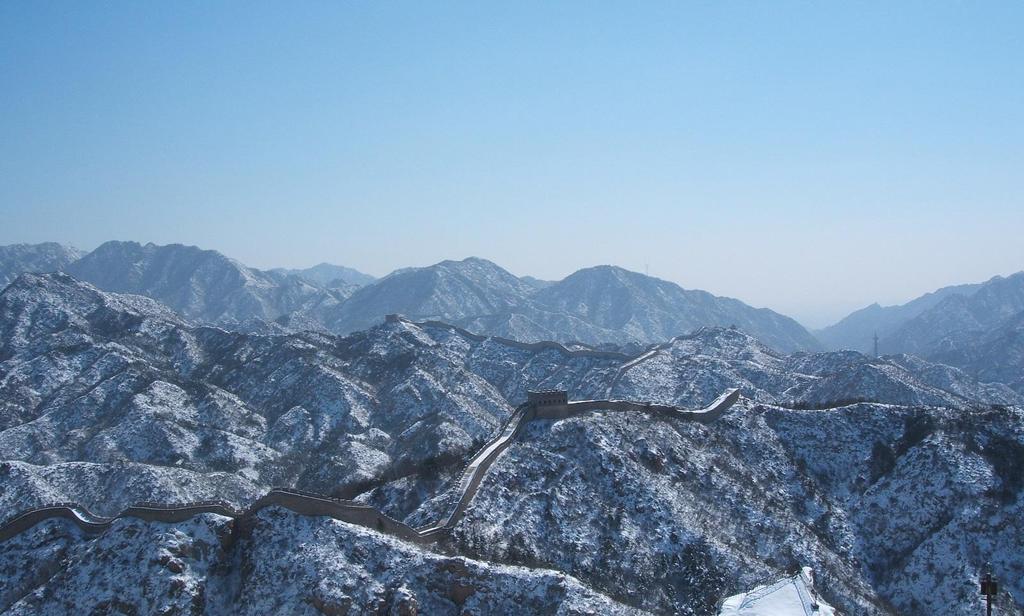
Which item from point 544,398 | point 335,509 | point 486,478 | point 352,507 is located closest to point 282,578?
point 335,509

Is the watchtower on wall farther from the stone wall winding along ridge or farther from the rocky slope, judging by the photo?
the rocky slope

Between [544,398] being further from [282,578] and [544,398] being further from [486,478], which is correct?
[282,578]

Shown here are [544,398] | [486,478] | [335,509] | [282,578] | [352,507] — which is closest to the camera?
[282,578]

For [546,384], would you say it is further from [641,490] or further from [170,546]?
[170,546]

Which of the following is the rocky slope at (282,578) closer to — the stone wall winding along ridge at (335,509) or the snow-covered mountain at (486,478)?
the snow-covered mountain at (486,478)

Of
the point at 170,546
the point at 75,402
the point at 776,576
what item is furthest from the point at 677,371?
the point at 170,546

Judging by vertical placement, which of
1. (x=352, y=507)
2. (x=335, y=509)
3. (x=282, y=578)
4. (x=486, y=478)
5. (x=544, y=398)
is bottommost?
(x=282, y=578)

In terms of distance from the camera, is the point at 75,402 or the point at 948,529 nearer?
the point at 948,529

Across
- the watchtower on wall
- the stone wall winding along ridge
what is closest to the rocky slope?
the stone wall winding along ridge
